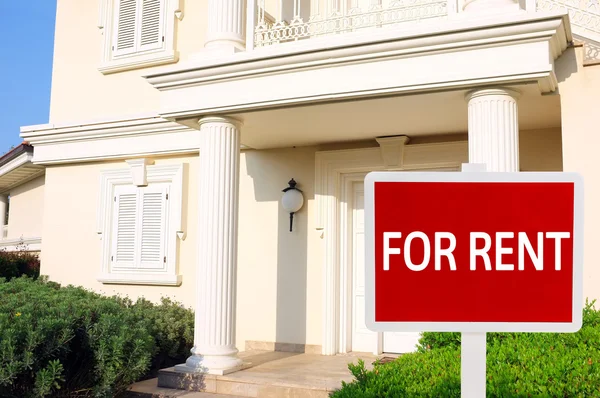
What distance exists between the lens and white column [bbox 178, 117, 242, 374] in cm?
689

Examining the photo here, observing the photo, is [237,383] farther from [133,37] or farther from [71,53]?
[71,53]

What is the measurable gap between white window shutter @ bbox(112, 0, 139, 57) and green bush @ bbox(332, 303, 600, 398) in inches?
296

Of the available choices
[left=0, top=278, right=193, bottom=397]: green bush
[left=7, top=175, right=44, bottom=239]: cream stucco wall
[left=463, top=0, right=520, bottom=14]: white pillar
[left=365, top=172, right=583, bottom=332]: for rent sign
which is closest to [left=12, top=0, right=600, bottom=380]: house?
[left=463, top=0, right=520, bottom=14]: white pillar

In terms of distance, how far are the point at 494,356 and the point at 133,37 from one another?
26.6 feet

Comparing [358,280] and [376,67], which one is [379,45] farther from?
[358,280]

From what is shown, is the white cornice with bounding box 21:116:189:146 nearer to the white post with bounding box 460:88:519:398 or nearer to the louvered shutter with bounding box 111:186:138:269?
the louvered shutter with bounding box 111:186:138:269

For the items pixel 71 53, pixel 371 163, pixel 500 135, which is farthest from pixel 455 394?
pixel 71 53

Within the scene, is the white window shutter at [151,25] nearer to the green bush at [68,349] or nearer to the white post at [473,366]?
the green bush at [68,349]

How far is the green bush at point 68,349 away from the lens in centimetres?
534

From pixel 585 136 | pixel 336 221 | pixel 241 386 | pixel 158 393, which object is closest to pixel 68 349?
pixel 158 393

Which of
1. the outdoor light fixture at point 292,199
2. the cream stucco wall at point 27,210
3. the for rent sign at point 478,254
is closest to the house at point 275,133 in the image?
the outdoor light fixture at point 292,199

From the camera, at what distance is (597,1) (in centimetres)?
630

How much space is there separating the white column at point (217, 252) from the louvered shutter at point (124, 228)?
3028 millimetres

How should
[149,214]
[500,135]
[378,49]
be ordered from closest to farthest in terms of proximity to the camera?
1. [500,135]
2. [378,49]
3. [149,214]
